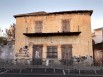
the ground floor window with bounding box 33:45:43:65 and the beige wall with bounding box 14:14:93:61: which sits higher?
the beige wall with bounding box 14:14:93:61

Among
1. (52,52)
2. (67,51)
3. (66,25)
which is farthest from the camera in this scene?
(66,25)

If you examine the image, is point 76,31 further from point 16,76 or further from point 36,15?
point 16,76

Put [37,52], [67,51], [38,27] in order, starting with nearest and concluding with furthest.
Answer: [67,51], [37,52], [38,27]

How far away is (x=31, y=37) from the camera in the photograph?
2636cm

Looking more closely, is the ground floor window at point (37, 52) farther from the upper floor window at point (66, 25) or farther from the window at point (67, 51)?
the upper floor window at point (66, 25)

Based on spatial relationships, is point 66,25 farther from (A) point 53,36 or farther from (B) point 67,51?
(B) point 67,51

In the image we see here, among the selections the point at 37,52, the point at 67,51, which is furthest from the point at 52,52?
the point at 37,52

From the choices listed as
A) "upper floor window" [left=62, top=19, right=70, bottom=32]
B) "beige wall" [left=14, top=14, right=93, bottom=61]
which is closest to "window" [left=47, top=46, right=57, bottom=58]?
"beige wall" [left=14, top=14, right=93, bottom=61]

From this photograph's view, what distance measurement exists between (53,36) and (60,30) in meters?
1.11

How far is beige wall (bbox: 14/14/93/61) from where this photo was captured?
82.7 ft

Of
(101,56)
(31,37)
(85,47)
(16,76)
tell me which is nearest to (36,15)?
(31,37)

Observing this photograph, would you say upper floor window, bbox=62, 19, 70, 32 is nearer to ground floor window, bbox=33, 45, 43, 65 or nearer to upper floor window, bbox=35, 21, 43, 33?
upper floor window, bbox=35, 21, 43, 33

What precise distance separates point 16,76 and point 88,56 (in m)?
12.4

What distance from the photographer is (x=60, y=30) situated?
25844 millimetres
